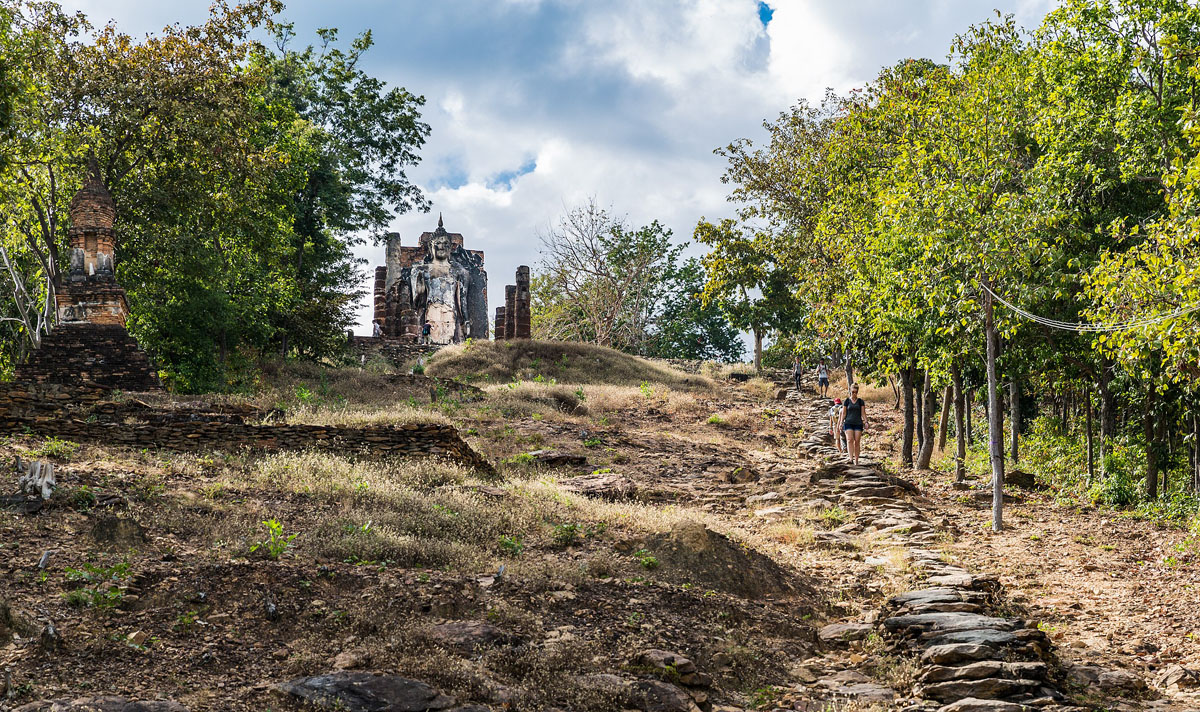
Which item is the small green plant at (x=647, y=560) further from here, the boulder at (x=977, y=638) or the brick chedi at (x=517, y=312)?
the brick chedi at (x=517, y=312)

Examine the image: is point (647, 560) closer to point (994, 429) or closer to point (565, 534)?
point (565, 534)

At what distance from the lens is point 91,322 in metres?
17.5

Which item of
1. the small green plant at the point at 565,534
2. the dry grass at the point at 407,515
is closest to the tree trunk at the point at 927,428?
the dry grass at the point at 407,515

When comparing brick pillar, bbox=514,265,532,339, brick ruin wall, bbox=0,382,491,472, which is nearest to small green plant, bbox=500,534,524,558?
brick ruin wall, bbox=0,382,491,472

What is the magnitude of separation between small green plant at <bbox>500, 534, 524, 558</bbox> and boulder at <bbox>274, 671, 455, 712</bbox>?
3.22 meters

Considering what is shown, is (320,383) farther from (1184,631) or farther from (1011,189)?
(1184,631)

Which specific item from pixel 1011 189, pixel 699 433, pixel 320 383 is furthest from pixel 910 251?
pixel 320 383

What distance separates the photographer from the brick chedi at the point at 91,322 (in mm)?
16969

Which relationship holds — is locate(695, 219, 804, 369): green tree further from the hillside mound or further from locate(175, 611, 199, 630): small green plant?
locate(175, 611, 199, 630): small green plant

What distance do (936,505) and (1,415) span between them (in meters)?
13.8

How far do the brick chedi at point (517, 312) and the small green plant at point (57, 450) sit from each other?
23.3 m

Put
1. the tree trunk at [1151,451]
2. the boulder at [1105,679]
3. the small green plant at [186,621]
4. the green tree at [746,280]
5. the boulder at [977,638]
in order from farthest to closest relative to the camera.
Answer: the green tree at [746,280], the tree trunk at [1151,451], the boulder at [977,638], the boulder at [1105,679], the small green plant at [186,621]

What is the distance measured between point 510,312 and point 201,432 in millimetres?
23545

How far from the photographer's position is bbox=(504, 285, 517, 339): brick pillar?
3628 cm
